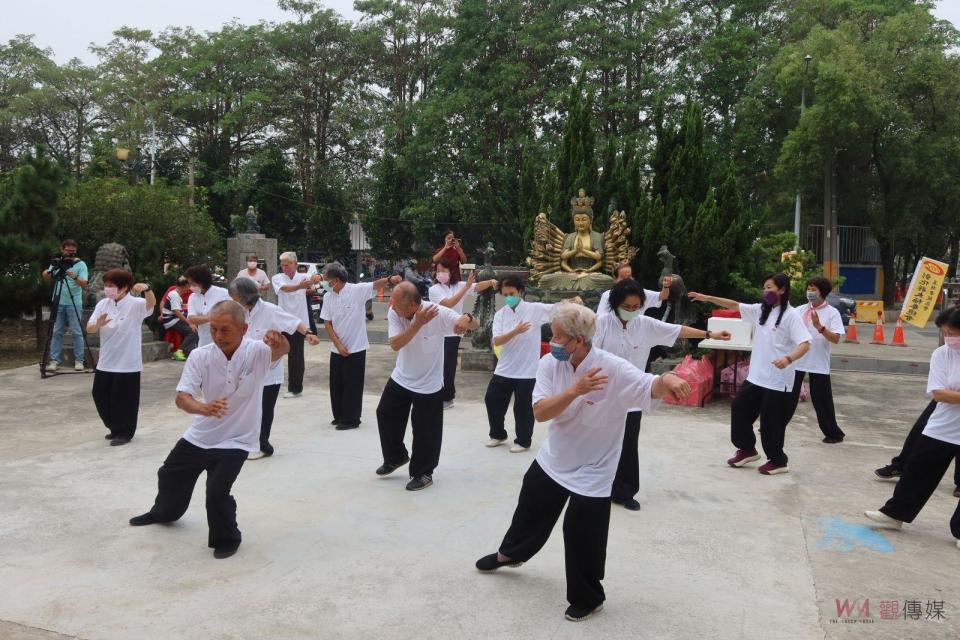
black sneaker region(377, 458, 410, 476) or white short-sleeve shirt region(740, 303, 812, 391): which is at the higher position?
white short-sleeve shirt region(740, 303, 812, 391)

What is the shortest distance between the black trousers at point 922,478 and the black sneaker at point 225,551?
3.95 meters

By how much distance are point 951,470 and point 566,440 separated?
482 centimetres

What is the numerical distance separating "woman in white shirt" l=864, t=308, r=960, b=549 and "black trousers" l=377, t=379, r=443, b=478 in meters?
2.99

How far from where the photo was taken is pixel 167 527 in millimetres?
4906

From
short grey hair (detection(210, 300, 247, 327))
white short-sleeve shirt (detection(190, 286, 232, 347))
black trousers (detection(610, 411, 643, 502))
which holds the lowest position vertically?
black trousers (detection(610, 411, 643, 502))

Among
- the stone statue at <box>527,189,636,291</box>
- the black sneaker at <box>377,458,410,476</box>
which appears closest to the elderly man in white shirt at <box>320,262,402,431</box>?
the black sneaker at <box>377,458,410,476</box>

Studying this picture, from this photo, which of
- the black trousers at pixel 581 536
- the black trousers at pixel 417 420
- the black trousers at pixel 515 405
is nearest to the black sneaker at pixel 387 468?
the black trousers at pixel 417 420

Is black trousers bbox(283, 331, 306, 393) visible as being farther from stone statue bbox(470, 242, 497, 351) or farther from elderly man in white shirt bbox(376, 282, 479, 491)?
elderly man in white shirt bbox(376, 282, 479, 491)

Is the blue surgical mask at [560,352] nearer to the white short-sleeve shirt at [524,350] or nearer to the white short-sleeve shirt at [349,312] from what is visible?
the white short-sleeve shirt at [524,350]

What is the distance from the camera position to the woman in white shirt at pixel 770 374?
633 cm

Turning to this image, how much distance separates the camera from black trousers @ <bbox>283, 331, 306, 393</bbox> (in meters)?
9.30

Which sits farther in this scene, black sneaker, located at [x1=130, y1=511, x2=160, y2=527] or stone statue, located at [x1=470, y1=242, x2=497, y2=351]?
stone statue, located at [x1=470, y1=242, x2=497, y2=351]

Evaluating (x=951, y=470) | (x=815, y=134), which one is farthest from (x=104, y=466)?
(x=815, y=134)

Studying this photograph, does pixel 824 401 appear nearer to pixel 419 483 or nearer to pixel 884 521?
pixel 884 521
